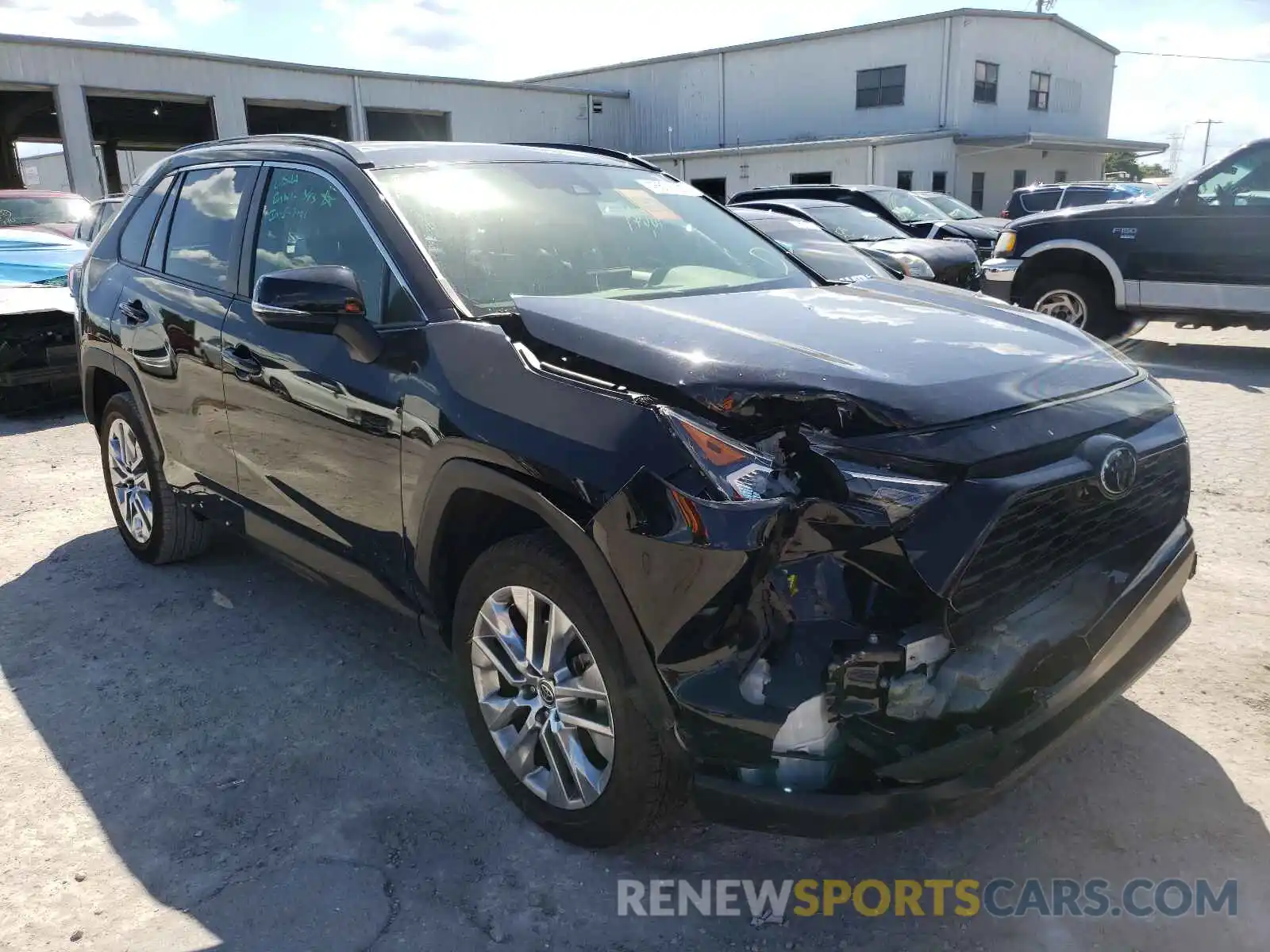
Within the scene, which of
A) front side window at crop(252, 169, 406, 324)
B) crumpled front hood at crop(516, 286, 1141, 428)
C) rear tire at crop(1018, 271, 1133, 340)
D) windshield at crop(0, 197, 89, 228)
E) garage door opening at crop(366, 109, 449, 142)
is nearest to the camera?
crumpled front hood at crop(516, 286, 1141, 428)

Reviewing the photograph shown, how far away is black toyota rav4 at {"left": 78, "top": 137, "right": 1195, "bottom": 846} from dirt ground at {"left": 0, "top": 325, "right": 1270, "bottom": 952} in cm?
27

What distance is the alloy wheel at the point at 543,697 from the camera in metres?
2.49

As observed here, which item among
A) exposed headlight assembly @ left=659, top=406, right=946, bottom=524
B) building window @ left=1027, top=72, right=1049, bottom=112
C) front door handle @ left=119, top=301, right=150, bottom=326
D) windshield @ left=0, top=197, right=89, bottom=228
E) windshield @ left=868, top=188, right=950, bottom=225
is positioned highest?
building window @ left=1027, top=72, right=1049, bottom=112

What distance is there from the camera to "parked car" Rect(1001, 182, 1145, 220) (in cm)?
2038

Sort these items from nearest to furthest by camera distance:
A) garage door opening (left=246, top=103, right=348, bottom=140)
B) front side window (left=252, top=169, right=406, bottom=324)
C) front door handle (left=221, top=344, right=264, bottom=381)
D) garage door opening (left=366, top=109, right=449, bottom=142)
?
1. front side window (left=252, top=169, right=406, bottom=324)
2. front door handle (left=221, top=344, right=264, bottom=381)
3. garage door opening (left=246, top=103, right=348, bottom=140)
4. garage door opening (left=366, top=109, right=449, bottom=142)

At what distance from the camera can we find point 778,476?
7.01 ft

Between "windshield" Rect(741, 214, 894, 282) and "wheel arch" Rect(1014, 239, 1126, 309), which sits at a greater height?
"windshield" Rect(741, 214, 894, 282)

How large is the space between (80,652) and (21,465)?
3579 millimetres

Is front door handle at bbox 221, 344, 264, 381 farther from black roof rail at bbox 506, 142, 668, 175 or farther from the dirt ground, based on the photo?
black roof rail at bbox 506, 142, 668, 175

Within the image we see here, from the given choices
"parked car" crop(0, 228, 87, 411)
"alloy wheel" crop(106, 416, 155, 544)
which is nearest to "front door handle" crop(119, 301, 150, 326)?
"alloy wheel" crop(106, 416, 155, 544)

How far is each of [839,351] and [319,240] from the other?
189cm

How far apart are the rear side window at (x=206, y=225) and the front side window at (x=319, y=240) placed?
0.78 feet

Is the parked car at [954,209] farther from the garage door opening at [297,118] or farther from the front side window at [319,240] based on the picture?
the garage door opening at [297,118]

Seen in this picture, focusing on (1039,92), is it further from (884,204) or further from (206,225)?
(206,225)
